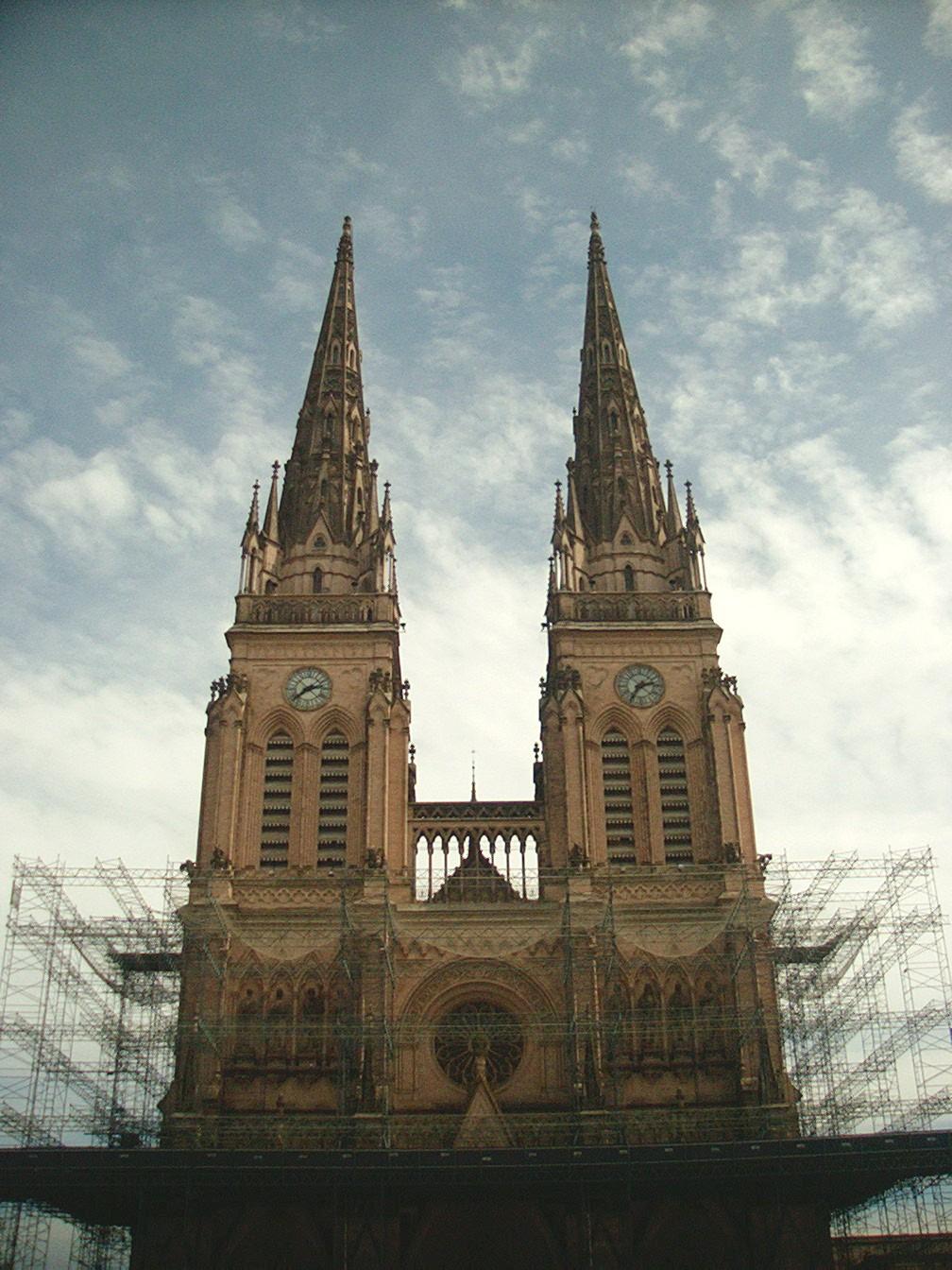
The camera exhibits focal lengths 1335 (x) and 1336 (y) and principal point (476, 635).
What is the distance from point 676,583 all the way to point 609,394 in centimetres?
1048

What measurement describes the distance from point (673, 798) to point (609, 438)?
17146 millimetres

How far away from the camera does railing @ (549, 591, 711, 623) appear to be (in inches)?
1925

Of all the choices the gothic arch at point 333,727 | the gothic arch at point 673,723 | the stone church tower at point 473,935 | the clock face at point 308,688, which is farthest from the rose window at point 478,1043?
the clock face at point 308,688

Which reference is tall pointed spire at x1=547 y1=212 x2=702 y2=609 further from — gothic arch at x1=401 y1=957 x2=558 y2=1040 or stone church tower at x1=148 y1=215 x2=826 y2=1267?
gothic arch at x1=401 y1=957 x2=558 y2=1040

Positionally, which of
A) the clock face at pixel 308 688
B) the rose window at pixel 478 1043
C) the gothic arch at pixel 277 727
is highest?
the clock face at pixel 308 688

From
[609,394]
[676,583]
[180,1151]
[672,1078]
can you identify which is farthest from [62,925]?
[609,394]

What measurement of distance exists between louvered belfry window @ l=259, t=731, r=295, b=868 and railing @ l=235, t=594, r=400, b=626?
4.81 metres

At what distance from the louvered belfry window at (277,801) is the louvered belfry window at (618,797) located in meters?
10.6

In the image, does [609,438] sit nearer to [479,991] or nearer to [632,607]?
[632,607]

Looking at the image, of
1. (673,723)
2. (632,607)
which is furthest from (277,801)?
(632,607)

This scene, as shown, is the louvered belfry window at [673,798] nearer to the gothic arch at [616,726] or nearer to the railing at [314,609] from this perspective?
the gothic arch at [616,726]

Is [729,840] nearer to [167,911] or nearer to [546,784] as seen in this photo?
[546,784]

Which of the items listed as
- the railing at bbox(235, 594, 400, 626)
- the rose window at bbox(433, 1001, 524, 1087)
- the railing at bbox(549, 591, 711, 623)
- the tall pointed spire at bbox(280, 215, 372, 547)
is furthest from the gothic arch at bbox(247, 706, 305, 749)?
the rose window at bbox(433, 1001, 524, 1087)

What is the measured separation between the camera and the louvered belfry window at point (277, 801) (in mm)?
43812
